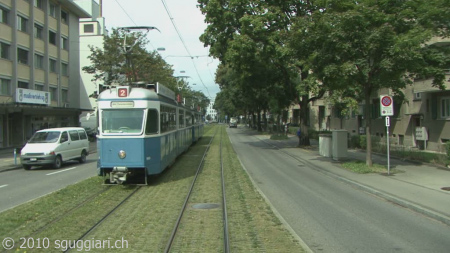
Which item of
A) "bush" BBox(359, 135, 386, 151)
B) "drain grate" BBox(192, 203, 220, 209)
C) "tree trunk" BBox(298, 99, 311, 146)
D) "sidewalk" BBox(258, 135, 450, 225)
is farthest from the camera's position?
"tree trunk" BBox(298, 99, 311, 146)

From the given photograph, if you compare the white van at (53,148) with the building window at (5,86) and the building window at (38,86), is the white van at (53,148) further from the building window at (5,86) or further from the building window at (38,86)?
the building window at (38,86)

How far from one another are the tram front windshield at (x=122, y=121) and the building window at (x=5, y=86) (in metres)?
24.3

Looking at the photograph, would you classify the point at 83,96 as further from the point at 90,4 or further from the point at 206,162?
the point at 206,162

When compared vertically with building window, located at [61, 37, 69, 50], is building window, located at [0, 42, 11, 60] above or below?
below

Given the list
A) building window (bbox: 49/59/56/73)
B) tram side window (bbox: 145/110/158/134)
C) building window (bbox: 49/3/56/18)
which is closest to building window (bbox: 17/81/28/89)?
building window (bbox: 49/59/56/73)

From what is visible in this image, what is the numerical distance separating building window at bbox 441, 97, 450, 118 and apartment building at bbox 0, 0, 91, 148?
29.2 meters

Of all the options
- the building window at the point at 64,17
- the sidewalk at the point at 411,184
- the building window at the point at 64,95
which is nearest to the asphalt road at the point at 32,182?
the sidewalk at the point at 411,184

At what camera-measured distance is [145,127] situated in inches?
453

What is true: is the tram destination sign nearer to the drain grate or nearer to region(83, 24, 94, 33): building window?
the drain grate

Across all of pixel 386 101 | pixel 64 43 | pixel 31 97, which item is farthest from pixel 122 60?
pixel 386 101

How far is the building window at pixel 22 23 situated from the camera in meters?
33.5

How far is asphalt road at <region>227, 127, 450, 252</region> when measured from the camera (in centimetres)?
610

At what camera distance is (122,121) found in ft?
37.9

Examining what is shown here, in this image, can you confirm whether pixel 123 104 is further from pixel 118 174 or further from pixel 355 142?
pixel 355 142
